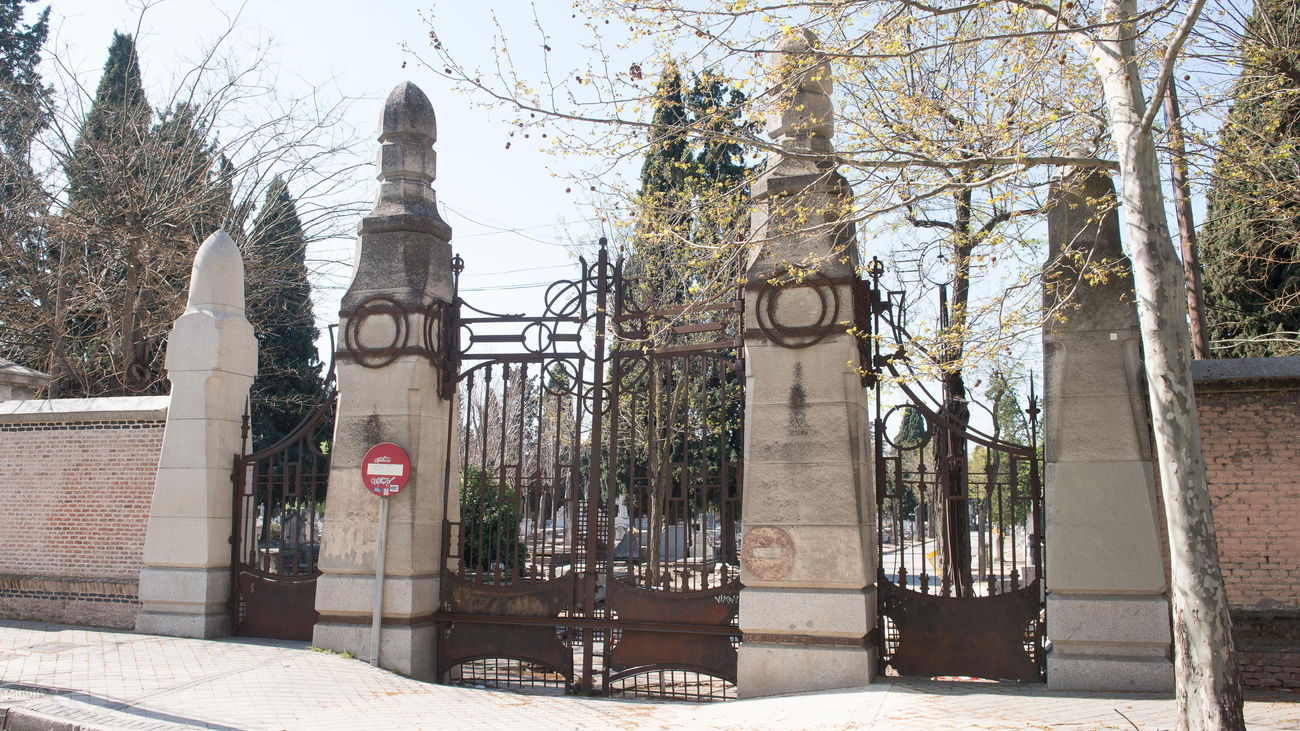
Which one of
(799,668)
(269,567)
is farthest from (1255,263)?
(269,567)

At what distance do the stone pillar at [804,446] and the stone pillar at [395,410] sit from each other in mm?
3359

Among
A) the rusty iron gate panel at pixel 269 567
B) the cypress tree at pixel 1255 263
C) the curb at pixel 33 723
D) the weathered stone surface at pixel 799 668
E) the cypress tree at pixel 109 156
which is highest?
the cypress tree at pixel 109 156

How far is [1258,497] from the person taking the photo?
7.36m

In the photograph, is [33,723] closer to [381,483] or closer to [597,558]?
[381,483]

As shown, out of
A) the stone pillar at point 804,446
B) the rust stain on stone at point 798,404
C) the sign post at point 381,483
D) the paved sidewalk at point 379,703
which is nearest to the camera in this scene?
the paved sidewalk at point 379,703

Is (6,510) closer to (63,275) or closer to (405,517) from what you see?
(405,517)

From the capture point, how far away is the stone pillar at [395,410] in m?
8.88

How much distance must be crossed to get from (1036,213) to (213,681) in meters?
8.36

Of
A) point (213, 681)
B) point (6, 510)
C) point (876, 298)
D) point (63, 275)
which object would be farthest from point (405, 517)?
point (63, 275)

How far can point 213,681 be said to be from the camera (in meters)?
7.82

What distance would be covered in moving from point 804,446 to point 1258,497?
372 cm

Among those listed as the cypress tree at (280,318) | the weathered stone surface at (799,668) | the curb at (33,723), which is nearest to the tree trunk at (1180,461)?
the weathered stone surface at (799,668)

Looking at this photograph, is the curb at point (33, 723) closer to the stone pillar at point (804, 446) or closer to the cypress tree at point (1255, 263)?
the stone pillar at point (804, 446)

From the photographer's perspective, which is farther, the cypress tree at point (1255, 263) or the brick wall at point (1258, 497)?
the cypress tree at point (1255, 263)
